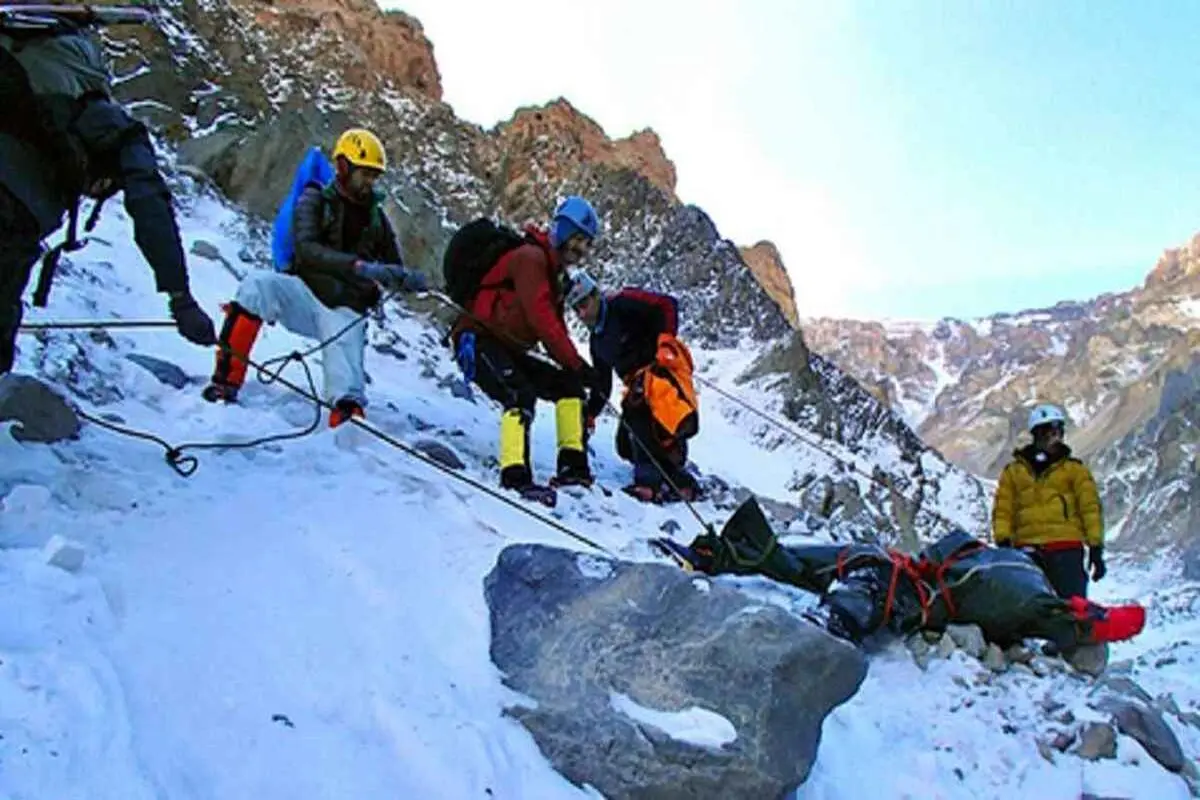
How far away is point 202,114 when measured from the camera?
19594mm

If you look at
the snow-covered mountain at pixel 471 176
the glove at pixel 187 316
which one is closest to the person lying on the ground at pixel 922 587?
the glove at pixel 187 316

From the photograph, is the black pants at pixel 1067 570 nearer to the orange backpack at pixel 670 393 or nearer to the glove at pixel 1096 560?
the glove at pixel 1096 560

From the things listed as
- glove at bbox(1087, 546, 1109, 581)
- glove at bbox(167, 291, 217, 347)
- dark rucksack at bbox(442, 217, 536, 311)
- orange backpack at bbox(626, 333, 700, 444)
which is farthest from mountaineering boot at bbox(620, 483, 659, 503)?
glove at bbox(167, 291, 217, 347)

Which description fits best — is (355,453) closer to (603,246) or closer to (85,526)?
(85,526)

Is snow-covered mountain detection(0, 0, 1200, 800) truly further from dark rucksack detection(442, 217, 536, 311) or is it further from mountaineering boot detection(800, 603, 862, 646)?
dark rucksack detection(442, 217, 536, 311)

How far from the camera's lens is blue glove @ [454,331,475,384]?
6.57 m

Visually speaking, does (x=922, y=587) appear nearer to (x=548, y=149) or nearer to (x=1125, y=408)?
(x=548, y=149)

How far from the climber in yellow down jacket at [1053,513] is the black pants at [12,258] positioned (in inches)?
244

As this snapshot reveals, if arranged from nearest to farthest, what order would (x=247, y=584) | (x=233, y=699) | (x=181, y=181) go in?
(x=233, y=699), (x=247, y=584), (x=181, y=181)

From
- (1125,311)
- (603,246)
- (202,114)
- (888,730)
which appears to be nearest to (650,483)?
(888,730)

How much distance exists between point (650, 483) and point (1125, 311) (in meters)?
208

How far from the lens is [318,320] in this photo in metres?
6.19

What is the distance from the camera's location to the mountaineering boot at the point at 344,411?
5746 mm

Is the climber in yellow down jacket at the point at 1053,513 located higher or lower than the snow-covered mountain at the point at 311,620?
higher
